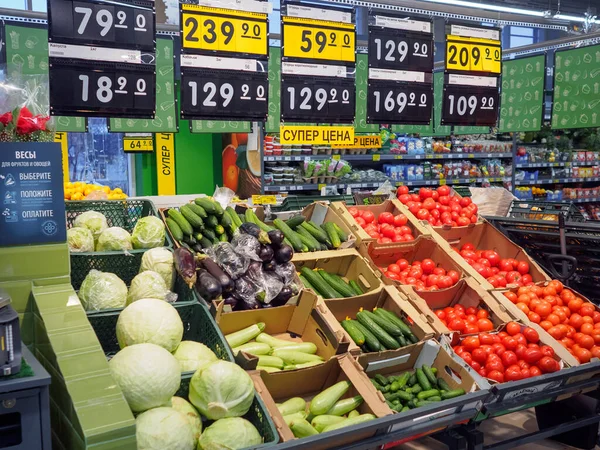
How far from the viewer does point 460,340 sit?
3.14 meters

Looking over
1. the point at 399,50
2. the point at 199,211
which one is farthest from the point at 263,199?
the point at 199,211

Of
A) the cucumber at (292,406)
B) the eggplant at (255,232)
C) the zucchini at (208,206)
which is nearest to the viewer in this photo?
the cucumber at (292,406)

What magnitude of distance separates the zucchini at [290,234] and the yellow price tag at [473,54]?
2140mm

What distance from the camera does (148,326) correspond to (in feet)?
6.95

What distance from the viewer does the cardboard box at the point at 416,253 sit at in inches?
147

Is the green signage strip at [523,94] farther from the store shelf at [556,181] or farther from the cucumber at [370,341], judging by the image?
the cucumber at [370,341]

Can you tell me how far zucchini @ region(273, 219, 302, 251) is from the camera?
342 centimetres

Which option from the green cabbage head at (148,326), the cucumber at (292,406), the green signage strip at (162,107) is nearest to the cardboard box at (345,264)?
the cucumber at (292,406)

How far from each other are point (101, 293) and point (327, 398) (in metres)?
1.07

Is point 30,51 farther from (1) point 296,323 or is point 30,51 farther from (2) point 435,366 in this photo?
(2) point 435,366

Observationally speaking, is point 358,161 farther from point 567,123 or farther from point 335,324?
point 335,324

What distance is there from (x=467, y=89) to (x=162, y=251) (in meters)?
3.21

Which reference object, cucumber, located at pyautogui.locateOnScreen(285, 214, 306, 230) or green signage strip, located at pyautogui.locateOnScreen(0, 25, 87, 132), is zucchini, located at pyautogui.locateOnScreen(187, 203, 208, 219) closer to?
cucumber, located at pyautogui.locateOnScreen(285, 214, 306, 230)

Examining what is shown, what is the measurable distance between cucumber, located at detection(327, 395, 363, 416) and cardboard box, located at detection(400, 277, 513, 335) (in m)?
0.80
